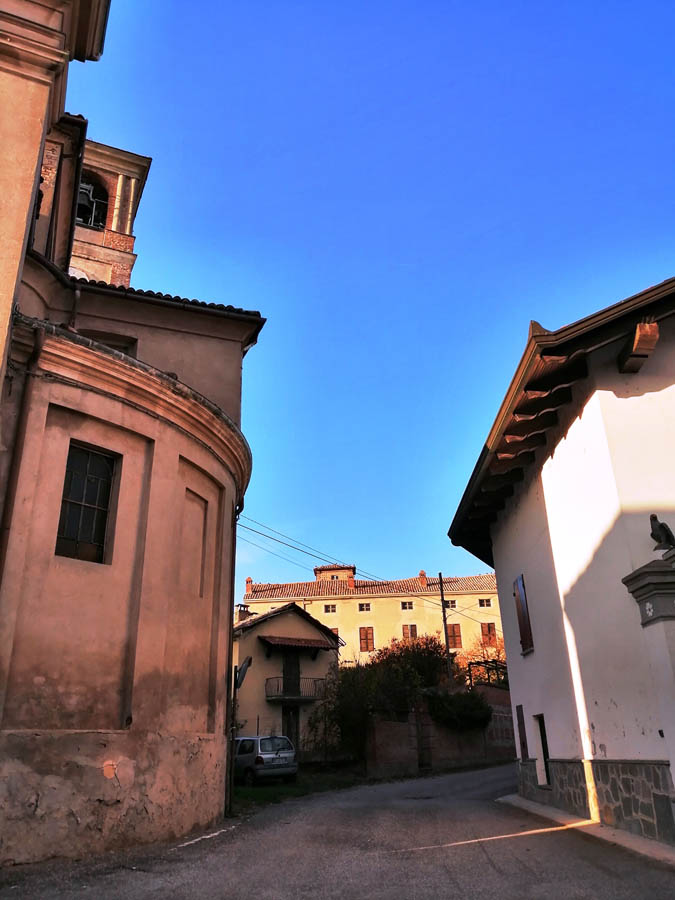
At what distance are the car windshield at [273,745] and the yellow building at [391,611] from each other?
3131 centimetres

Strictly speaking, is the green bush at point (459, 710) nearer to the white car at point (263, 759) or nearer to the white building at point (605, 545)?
the white car at point (263, 759)

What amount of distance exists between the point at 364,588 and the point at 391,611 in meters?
3.45

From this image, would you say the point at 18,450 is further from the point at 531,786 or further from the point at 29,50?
the point at 531,786

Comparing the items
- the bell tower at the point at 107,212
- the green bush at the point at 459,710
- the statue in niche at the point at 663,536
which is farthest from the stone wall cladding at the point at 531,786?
the bell tower at the point at 107,212

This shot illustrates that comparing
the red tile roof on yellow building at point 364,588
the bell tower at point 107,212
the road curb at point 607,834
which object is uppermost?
the bell tower at point 107,212

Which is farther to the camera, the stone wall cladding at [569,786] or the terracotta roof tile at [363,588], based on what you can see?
the terracotta roof tile at [363,588]

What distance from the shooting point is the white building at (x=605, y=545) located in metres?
8.02

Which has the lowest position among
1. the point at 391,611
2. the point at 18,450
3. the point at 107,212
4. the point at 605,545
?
the point at 605,545

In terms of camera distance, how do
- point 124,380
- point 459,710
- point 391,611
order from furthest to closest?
1. point 391,611
2. point 459,710
3. point 124,380

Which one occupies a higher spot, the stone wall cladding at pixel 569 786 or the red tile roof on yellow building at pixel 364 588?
the red tile roof on yellow building at pixel 364 588

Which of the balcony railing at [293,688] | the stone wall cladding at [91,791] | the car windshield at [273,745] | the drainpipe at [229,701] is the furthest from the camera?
the balcony railing at [293,688]

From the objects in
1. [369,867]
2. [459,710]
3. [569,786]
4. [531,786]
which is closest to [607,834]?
[569,786]

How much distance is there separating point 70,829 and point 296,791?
12.1 metres

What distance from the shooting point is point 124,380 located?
369 inches
